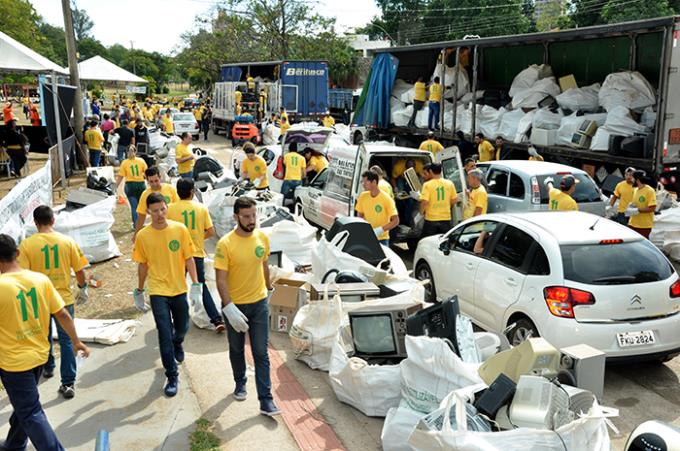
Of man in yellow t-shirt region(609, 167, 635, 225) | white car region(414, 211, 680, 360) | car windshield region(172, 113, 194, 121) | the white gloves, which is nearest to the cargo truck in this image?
man in yellow t-shirt region(609, 167, 635, 225)

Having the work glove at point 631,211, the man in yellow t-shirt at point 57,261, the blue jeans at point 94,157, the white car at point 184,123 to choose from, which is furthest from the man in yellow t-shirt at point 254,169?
the white car at point 184,123

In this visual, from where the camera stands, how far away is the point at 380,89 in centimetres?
2236

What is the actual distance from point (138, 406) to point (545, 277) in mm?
3867

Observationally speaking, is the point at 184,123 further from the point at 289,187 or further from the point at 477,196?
the point at 477,196

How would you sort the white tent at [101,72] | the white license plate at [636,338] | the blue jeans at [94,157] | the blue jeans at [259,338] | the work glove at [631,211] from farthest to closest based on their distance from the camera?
the white tent at [101,72] < the blue jeans at [94,157] < the work glove at [631,211] < the white license plate at [636,338] < the blue jeans at [259,338]

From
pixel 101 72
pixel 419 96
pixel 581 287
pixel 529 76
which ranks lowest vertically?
pixel 581 287

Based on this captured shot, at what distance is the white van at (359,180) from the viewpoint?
10.3m

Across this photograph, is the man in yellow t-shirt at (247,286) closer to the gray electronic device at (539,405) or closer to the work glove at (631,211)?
the gray electronic device at (539,405)

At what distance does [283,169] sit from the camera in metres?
13.5

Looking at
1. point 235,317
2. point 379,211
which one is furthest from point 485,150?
point 235,317

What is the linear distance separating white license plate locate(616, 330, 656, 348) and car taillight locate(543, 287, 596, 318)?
1.34 feet

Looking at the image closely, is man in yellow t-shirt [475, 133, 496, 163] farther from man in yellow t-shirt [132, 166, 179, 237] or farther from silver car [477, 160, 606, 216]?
man in yellow t-shirt [132, 166, 179, 237]

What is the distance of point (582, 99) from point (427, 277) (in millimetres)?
9382

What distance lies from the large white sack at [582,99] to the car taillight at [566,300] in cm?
1094
